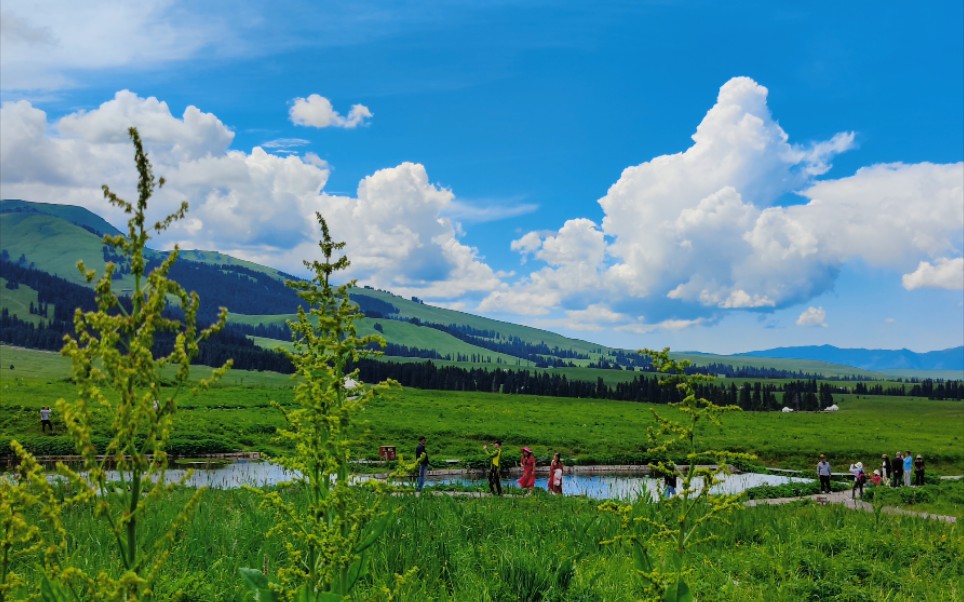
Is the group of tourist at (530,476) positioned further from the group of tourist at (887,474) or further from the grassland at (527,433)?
the group of tourist at (887,474)

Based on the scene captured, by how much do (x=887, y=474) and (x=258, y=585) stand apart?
44.4 m

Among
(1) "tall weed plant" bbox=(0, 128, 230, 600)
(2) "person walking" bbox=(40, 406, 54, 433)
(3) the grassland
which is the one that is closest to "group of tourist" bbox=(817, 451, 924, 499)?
(3) the grassland

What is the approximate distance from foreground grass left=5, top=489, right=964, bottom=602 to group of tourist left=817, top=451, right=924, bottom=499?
2066 centimetres

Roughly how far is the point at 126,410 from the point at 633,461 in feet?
163

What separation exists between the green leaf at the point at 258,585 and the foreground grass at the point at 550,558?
147 centimetres

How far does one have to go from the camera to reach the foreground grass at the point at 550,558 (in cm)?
840

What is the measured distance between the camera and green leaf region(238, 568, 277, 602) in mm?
5184

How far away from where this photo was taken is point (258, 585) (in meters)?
5.47

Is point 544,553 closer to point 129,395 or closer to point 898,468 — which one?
point 129,395

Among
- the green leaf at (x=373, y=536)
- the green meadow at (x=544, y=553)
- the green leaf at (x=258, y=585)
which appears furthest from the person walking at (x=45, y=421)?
the green leaf at (x=373, y=536)

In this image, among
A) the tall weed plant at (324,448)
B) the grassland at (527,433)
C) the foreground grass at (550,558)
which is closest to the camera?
the tall weed plant at (324,448)

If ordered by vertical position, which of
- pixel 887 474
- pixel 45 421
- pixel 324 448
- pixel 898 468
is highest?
pixel 324 448

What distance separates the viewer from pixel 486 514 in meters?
13.1

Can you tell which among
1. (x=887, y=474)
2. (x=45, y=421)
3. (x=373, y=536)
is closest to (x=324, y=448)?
(x=373, y=536)
